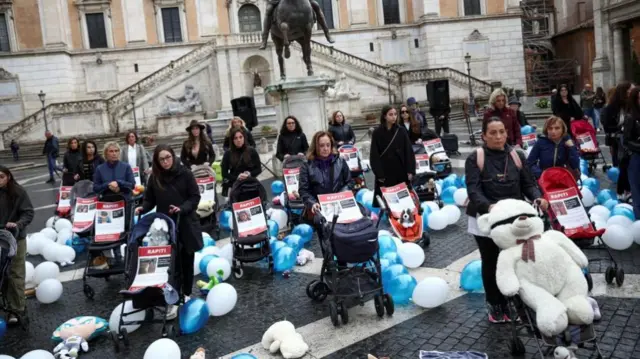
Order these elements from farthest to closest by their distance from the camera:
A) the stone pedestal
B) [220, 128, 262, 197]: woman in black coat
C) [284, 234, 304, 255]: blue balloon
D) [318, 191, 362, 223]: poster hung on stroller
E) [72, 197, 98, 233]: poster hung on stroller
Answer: the stone pedestal
[220, 128, 262, 197]: woman in black coat
[72, 197, 98, 233]: poster hung on stroller
[284, 234, 304, 255]: blue balloon
[318, 191, 362, 223]: poster hung on stroller

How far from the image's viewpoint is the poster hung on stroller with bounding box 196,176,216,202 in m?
9.78

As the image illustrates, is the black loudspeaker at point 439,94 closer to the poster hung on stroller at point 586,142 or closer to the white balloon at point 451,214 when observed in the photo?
the poster hung on stroller at point 586,142

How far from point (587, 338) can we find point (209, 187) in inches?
278

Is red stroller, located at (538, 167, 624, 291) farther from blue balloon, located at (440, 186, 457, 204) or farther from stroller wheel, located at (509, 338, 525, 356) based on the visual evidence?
blue balloon, located at (440, 186, 457, 204)

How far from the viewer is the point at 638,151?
6988 millimetres

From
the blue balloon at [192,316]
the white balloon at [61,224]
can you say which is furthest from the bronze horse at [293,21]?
the blue balloon at [192,316]

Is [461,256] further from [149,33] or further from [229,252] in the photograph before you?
[149,33]

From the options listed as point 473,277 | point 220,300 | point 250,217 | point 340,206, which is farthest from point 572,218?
point 250,217

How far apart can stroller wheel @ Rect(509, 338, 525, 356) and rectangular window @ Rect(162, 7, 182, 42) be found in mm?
38823

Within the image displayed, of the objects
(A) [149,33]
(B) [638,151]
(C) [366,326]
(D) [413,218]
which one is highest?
(A) [149,33]

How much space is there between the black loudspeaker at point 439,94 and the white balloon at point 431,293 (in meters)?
12.8

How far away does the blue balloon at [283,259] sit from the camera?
7.34m

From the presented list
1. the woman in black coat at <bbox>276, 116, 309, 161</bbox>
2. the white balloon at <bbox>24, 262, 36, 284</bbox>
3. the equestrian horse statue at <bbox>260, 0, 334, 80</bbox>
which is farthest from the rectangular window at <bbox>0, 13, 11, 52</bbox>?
the white balloon at <bbox>24, 262, 36, 284</bbox>

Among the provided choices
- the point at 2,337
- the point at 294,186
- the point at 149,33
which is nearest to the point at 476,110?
the point at 149,33
